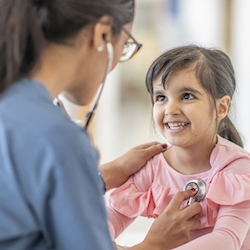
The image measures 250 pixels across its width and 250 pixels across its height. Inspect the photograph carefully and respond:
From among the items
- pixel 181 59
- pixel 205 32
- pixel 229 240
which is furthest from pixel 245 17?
pixel 229 240

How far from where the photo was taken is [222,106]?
3.86ft

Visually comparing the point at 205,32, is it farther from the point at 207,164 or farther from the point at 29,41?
the point at 29,41

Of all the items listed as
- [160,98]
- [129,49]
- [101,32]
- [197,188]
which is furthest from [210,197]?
[101,32]

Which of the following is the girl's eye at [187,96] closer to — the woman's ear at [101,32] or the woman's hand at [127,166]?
the woman's hand at [127,166]

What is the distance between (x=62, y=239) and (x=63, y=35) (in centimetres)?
35

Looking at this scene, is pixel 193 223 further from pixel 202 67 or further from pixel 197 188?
pixel 202 67

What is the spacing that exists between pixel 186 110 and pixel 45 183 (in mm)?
599

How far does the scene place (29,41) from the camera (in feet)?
2.29

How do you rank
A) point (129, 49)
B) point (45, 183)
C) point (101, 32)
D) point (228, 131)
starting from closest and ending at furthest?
point (45, 183) → point (101, 32) → point (129, 49) → point (228, 131)

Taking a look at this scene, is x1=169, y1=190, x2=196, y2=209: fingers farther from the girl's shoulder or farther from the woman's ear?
the woman's ear

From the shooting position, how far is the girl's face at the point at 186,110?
1.12 metres

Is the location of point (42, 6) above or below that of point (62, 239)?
above

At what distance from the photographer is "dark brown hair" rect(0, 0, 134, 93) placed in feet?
2.24

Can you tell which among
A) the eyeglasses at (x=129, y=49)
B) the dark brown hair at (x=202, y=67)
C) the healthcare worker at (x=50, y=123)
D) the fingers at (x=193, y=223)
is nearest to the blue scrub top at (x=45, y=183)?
the healthcare worker at (x=50, y=123)
